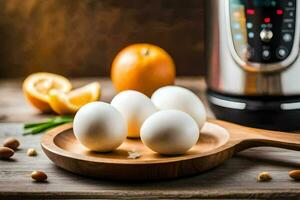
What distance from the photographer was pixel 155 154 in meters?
0.93

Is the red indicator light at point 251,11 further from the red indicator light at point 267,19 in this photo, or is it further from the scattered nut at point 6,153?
the scattered nut at point 6,153

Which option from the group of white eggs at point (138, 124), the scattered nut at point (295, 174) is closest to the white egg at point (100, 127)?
the group of white eggs at point (138, 124)

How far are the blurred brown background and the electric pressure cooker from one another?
44 centimetres

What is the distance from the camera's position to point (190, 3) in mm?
1565

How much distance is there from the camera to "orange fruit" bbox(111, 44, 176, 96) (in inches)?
51.7

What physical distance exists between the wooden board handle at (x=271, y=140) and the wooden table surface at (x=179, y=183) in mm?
23

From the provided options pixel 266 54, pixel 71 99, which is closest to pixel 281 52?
pixel 266 54

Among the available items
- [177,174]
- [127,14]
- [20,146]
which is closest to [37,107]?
[20,146]

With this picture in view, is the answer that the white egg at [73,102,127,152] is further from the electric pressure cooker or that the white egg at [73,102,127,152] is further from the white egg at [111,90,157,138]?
the electric pressure cooker

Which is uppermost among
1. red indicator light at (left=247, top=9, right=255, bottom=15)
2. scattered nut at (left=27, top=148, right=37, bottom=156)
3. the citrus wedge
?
red indicator light at (left=247, top=9, right=255, bottom=15)

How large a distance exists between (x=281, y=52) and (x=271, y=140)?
21cm

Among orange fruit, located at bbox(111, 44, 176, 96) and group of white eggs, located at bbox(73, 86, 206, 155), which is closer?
group of white eggs, located at bbox(73, 86, 206, 155)

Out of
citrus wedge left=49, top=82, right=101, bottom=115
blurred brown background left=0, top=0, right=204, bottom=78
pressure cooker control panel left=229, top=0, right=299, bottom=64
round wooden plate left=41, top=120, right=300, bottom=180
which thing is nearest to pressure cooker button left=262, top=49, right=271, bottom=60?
pressure cooker control panel left=229, top=0, right=299, bottom=64

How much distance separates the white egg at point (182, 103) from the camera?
101 cm
